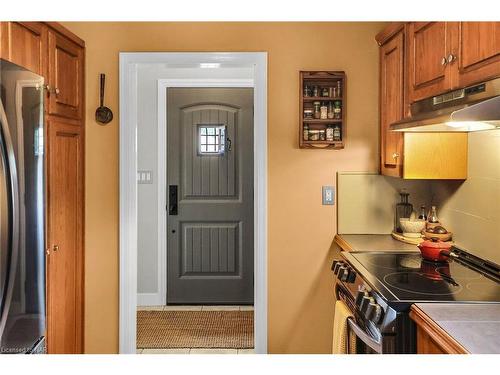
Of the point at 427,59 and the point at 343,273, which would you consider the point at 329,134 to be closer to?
the point at 427,59

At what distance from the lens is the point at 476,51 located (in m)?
1.64

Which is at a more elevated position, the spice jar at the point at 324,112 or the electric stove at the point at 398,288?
the spice jar at the point at 324,112

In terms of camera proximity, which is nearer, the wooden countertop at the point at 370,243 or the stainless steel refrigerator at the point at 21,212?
the stainless steel refrigerator at the point at 21,212

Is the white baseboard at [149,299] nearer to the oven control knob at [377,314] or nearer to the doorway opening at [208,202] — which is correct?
the doorway opening at [208,202]

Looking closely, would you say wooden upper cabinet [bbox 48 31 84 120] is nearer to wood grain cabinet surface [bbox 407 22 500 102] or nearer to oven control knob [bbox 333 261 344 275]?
oven control knob [bbox 333 261 344 275]

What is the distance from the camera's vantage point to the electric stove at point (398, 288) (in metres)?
1.55

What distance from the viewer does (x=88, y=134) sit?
2.78m

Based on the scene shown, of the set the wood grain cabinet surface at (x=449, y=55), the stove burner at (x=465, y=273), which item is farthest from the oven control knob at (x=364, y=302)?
the wood grain cabinet surface at (x=449, y=55)

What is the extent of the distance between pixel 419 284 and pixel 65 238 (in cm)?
177

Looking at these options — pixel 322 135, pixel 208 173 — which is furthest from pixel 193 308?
pixel 322 135

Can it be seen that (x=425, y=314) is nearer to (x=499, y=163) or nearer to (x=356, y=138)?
(x=499, y=163)

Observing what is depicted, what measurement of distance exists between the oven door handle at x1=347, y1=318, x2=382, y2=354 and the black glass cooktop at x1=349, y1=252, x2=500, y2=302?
0.18m

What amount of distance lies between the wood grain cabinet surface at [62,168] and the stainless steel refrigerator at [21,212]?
0.62 m
